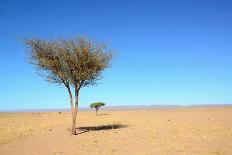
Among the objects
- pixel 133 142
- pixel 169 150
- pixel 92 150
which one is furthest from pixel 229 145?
pixel 92 150

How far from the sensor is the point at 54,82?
1049 inches

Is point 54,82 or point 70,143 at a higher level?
point 54,82

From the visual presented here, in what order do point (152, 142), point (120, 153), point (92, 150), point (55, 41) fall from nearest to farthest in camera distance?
point (120, 153)
point (92, 150)
point (152, 142)
point (55, 41)

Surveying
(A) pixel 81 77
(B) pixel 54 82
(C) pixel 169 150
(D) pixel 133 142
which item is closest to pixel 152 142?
(D) pixel 133 142

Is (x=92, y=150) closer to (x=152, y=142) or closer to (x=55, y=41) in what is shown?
(x=152, y=142)

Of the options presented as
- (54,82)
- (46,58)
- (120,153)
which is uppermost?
(46,58)

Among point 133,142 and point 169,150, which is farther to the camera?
point 133,142

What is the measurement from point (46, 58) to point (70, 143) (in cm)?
788

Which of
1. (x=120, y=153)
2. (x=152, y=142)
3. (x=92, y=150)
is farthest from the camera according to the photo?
(x=152, y=142)

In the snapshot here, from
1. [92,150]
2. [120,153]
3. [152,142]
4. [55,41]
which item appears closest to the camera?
[120,153]

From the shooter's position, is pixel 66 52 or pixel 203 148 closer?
pixel 203 148

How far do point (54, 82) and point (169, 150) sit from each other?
491 inches

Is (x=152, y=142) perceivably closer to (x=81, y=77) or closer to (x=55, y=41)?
(x=81, y=77)

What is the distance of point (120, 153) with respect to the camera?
1672 cm
